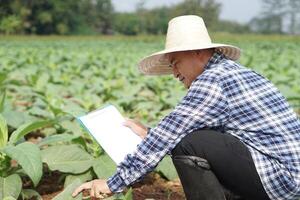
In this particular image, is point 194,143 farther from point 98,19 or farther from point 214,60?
point 98,19

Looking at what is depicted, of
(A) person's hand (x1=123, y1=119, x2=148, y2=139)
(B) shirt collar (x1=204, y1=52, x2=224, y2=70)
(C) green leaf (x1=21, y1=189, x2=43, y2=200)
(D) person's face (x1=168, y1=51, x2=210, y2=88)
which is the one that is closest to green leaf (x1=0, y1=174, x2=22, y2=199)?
(C) green leaf (x1=21, y1=189, x2=43, y2=200)

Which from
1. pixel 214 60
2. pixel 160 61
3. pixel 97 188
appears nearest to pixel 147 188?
pixel 160 61

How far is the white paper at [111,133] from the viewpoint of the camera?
266 cm

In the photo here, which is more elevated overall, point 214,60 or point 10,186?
point 214,60

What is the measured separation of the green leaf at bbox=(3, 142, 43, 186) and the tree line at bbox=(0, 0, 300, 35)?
89.6ft

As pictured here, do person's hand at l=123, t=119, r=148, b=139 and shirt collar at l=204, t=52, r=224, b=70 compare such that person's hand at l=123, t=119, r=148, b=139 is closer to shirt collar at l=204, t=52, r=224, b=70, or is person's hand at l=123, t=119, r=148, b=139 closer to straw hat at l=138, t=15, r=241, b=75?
straw hat at l=138, t=15, r=241, b=75

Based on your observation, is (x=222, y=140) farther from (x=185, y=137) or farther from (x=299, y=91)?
(x=299, y=91)

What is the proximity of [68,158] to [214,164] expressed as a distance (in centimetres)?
101

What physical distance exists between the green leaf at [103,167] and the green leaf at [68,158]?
4 cm

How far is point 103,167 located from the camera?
3010mm

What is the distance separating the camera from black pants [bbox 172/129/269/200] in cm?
237

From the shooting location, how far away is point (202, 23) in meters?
2.61

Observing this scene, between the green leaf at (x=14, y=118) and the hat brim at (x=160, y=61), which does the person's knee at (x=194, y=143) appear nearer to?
the hat brim at (x=160, y=61)

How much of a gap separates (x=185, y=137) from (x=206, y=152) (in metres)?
A: 0.11
